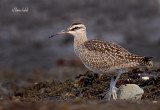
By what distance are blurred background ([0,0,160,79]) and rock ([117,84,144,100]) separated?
28.6ft

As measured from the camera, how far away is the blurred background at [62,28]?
70.3 ft

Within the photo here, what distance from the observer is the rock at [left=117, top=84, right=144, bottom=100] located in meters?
10.6

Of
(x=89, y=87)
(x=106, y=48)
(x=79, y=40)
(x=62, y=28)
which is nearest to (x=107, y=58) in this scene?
(x=106, y=48)

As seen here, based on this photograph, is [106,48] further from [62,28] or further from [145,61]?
[62,28]

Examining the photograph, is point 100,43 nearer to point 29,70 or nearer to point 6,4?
point 29,70

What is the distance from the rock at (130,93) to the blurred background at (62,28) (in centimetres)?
871

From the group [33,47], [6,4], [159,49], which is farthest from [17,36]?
[159,49]

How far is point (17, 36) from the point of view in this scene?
23984mm

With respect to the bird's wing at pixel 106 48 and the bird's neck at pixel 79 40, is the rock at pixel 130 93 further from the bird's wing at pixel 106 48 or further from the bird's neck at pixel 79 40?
the bird's neck at pixel 79 40

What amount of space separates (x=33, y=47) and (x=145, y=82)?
12116 mm

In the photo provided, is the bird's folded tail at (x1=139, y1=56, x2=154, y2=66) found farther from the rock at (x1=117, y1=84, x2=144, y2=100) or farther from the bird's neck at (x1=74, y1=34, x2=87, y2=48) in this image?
the bird's neck at (x1=74, y1=34, x2=87, y2=48)

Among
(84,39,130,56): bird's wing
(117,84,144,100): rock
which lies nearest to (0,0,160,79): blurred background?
(84,39,130,56): bird's wing

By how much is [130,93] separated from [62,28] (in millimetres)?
13892

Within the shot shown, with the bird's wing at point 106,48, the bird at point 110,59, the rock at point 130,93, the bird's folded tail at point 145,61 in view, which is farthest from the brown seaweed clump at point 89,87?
the bird's wing at point 106,48
